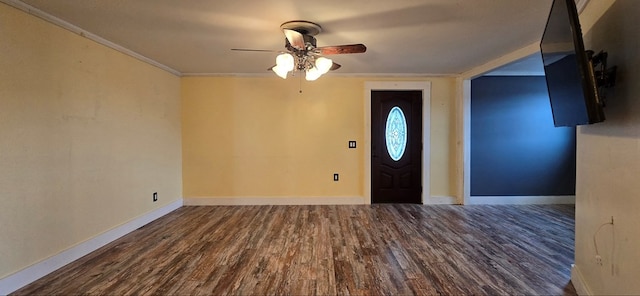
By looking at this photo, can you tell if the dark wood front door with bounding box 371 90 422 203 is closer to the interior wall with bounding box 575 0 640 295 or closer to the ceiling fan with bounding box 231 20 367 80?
the ceiling fan with bounding box 231 20 367 80

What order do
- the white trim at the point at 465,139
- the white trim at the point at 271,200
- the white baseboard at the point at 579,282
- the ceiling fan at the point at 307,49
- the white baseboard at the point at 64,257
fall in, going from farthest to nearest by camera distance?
the white trim at the point at 271,200, the white trim at the point at 465,139, the ceiling fan at the point at 307,49, the white baseboard at the point at 64,257, the white baseboard at the point at 579,282

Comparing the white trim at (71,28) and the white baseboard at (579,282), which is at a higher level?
the white trim at (71,28)

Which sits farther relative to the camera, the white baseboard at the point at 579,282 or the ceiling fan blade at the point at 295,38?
the ceiling fan blade at the point at 295,38

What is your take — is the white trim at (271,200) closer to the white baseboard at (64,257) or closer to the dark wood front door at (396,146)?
the dark wood front door at (396,146)

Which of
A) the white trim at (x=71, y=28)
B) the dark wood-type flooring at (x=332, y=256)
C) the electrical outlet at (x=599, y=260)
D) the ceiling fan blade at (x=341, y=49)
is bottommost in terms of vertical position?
the dark wood-type flooring at (x=332, y=256)

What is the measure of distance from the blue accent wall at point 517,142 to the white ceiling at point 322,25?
1.35m

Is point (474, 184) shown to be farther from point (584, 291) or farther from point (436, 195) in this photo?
point (584, 291)

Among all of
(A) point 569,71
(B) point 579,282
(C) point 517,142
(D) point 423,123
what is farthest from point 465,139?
(A) point 569,71

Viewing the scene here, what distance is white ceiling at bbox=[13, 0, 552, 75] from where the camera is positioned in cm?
226

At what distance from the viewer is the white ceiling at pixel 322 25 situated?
2.26 metres

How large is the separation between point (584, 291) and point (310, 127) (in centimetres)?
379

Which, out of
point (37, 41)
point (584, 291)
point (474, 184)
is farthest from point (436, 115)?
point (37, 41)

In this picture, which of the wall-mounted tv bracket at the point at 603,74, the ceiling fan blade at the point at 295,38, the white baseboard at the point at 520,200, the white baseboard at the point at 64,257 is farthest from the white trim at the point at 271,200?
the wall-mounted tv bracket at the point at 603,74

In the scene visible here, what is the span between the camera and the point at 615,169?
170 centimetres
